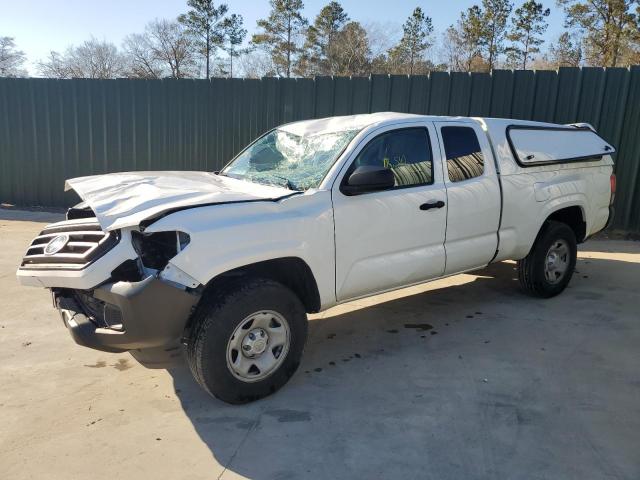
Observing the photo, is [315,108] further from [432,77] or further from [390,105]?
[432,77]

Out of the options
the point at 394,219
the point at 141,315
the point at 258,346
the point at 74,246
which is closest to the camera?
the point at 141,315

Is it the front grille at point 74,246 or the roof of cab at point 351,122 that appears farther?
the roof of cab at point 351,122

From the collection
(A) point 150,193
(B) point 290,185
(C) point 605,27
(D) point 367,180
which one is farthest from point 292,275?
(C) point 605,27

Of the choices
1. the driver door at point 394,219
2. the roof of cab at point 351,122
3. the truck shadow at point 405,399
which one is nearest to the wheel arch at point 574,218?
the truck shadow at point 405,399

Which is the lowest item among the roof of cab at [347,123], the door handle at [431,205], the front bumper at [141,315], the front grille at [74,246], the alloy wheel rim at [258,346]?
the alloy wheel rim at [258,346]

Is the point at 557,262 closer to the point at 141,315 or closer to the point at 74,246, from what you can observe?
the point at 141,315

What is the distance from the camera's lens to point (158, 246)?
329 centimetres

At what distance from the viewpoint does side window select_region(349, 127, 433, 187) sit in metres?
4.27

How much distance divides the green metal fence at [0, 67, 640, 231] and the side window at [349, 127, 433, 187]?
4.98 metres

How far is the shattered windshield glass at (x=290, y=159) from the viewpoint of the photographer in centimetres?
412

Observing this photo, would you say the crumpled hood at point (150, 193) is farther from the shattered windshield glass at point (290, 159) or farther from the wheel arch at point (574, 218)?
the wheel arch at point (574, 218)

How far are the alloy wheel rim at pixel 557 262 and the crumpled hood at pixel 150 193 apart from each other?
10.7 ft

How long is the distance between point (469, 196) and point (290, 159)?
5.36 ft

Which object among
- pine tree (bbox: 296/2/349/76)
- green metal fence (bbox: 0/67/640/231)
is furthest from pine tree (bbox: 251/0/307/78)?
green metal fence (bbox: 0/67/640/231)
